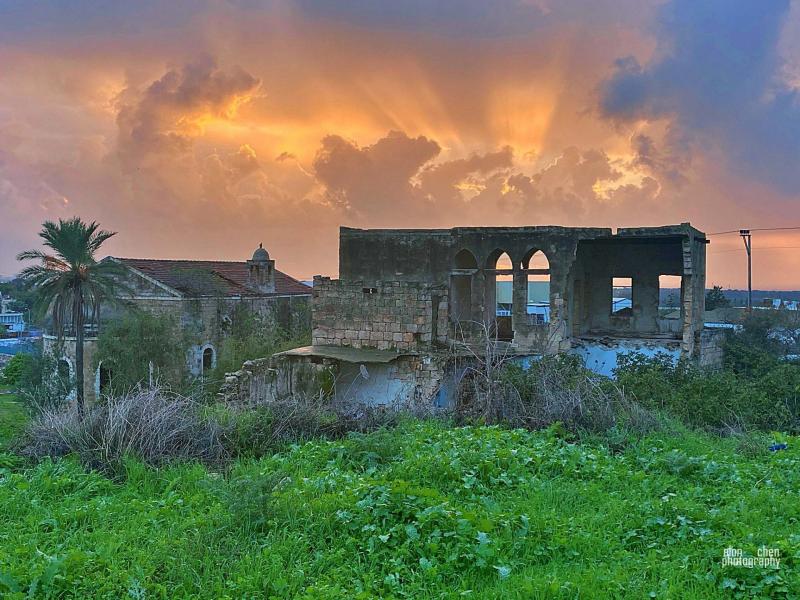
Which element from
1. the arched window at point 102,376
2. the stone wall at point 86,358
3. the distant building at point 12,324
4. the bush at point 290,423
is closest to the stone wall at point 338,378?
the bush at point 290,423

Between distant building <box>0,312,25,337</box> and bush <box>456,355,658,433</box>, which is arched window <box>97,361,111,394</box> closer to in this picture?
bush <box>456,355,658,433</box>

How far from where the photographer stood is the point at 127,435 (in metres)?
6.71

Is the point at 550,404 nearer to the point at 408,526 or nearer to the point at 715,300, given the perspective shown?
the point at 408,526

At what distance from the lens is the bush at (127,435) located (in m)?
6.57

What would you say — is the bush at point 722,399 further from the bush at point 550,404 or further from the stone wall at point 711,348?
the stone wall at point 711,348

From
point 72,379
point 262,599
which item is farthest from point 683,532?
point 72,379

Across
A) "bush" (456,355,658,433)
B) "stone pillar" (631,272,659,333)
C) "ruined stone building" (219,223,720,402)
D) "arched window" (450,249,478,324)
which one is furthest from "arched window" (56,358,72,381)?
"stone pillar" (631,272,659,333)

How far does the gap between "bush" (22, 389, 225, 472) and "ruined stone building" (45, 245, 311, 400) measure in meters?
18.8

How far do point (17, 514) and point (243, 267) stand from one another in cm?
2857

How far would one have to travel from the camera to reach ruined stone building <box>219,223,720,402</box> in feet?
44.4

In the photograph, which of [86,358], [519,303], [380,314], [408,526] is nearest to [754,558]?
[408,526]

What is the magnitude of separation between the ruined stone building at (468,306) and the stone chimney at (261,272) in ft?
42.5

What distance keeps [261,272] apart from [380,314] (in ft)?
59.6

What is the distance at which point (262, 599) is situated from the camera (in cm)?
395
